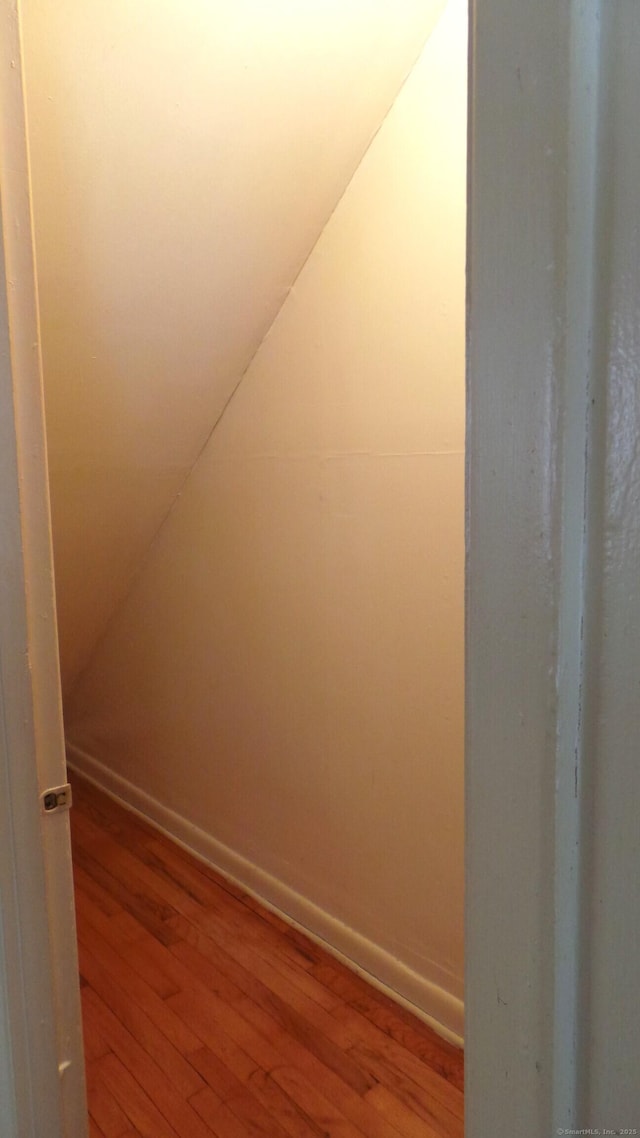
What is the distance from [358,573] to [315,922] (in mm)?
1053

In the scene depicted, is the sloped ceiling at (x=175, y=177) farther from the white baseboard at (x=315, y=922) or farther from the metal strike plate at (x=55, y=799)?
the white baseboard at (x=315, y=922)

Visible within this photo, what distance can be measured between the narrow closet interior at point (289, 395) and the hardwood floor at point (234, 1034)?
0.34 feet

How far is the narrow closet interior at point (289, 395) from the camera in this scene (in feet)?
4.45

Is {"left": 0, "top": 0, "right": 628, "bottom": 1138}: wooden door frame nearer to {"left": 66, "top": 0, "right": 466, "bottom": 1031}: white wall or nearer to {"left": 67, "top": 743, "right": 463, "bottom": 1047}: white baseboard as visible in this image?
{"left": 66, "top": 0, "right": 466, "bottom": 1031}: white wall

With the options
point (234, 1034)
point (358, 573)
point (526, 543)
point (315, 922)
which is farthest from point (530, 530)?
point (315, 922)

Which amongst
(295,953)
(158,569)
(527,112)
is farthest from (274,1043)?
(527,112)

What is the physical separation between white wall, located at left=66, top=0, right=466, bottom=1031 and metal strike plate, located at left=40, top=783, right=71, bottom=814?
87 centimetres

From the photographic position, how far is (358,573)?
1.86m

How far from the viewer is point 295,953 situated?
2123mm

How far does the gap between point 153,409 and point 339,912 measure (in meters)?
1.47

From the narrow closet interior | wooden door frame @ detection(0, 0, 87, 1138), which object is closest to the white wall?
the narrow closet interior

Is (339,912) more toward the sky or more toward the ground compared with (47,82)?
more toward the ground

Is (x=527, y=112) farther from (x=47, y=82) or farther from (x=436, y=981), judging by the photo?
(x=436, y=981)

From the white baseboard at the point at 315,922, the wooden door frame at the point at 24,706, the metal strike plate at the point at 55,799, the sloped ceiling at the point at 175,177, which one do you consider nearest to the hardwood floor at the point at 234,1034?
the white baseboard at the point at 315,922
